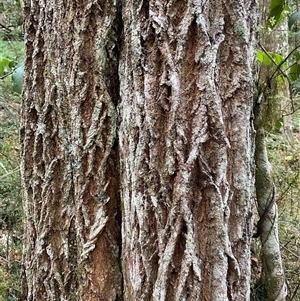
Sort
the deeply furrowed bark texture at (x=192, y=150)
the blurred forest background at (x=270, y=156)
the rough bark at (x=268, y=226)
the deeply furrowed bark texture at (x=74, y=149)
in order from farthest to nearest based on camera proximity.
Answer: the blurred forest background at (x=270, y=156) → the rough bark at (x=268, y=226) → the deeply furrowed bark texture at (x=74, y=149) → the deeply furrowed bark texture at (x=192, y=150)

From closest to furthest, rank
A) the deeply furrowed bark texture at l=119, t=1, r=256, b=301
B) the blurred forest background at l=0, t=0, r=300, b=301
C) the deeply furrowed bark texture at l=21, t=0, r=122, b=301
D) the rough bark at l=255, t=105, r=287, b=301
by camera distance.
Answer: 1. the deeply furrowed bark texture at l=119, t=1, r=256, b=301
2. the deeply furrowed bark texture at l=21, t=0, r=122, b=301
3. the rough bark at l=255, t=105, r=287, b=301
4. the blurred forest background at l=0, t=0, r=300, b=301

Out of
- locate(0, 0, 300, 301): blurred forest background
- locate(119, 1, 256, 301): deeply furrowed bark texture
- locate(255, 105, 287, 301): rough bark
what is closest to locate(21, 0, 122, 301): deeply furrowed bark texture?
locate(119, 1, 256, 301): deeply furrowed bark texture

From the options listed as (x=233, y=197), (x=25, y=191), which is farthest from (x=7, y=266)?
(x=233, y=197)

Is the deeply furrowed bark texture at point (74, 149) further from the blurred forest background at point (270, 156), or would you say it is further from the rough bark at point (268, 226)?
the rough bark at point (268, 226)

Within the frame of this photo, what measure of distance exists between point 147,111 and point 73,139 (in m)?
0.29

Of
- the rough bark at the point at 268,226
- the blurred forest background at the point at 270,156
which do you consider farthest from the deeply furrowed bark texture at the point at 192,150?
the rough bark at the point at 268,226

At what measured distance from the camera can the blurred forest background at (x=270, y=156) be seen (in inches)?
86.4

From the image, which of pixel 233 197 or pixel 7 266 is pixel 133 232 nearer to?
pixel 233 197

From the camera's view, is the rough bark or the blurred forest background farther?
the blurred forest background

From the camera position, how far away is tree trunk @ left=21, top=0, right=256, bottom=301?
1.01 m

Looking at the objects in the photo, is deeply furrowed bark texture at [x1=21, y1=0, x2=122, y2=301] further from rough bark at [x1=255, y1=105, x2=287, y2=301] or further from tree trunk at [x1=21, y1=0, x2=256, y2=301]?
rough bark at [x1=255, y1=105, x2=287, y2=301]

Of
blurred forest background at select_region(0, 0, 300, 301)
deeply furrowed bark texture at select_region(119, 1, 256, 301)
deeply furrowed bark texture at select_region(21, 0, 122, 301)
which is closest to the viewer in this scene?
deeply furrowed bark texture at select_region(119, 1, 256, 301)

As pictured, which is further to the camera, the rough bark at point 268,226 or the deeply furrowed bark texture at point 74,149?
the rough bark at point 268,226

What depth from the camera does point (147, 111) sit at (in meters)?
1.05
